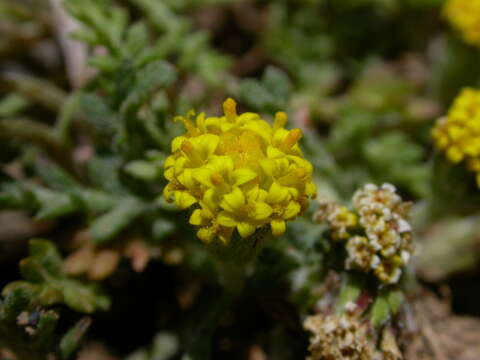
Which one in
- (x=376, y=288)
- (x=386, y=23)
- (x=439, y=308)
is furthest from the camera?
(x=386, y=23)

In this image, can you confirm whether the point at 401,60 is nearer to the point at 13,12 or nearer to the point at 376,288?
the point at 376,288

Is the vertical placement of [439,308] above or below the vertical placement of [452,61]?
below

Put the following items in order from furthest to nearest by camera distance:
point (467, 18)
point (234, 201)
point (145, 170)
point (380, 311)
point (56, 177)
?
point (467, 18) → point (56, 177) → point (145, 170) → point (380, 311) → point (234, 201)

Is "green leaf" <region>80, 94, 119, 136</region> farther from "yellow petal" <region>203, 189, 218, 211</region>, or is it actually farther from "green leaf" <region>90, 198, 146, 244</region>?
"yellow petal" <region>203, 189, 218, 211</region>

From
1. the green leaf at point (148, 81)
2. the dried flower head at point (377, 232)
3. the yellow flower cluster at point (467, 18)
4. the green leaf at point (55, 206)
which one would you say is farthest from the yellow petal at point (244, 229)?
the yellow flower cluster at point (467, 18)

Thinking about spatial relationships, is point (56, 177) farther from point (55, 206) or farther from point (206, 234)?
point (206, 234)

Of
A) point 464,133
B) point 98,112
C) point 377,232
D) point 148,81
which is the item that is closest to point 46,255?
point 98,112

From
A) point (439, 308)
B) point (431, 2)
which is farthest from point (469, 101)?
point (431, 2)
